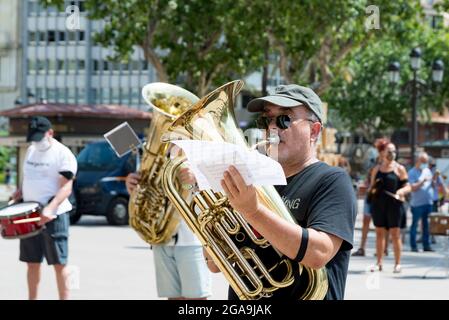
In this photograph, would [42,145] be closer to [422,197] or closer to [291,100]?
[291,100]

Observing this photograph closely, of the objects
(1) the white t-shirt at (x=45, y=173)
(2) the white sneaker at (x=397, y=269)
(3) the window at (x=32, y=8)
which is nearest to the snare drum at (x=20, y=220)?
(1) the white t-shirt at (x=45, y=173)

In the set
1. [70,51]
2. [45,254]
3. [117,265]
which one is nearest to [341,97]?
[70,51]

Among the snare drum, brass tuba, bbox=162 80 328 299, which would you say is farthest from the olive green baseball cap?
the snare drum

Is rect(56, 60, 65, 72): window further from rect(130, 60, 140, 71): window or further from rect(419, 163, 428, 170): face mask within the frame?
rect(419, 163, 428, 170): face mask

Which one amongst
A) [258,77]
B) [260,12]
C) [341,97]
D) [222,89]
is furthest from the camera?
[258,77]

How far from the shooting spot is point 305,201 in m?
3.73

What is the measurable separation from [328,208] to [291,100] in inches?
16.6

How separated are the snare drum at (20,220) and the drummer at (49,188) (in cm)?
20

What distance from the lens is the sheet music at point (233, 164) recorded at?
10.7 ft

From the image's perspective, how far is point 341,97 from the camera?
196 ft

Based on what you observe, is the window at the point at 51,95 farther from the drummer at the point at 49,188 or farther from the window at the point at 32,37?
the drummer at the point at 49,188

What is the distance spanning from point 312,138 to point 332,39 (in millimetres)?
27414
